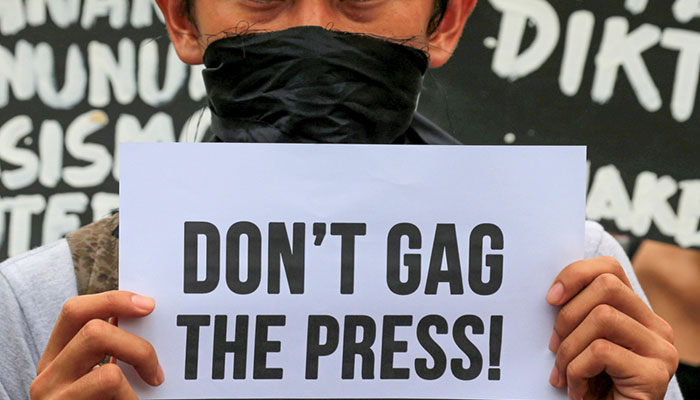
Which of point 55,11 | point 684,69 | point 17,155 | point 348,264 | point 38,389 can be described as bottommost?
point 38,389

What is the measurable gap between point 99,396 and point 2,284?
575 millimetres

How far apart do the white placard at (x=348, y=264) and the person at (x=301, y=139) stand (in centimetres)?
7

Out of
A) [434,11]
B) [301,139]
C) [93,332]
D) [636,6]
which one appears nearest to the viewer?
[93,332]

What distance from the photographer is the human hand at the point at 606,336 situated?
50.4 inches

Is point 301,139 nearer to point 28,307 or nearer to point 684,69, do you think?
point 28,307

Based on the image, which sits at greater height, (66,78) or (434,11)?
(434,11)

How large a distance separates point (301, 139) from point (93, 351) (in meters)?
0.56

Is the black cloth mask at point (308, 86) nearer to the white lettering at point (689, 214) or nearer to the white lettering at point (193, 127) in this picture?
the white lettering at point (193, 127)

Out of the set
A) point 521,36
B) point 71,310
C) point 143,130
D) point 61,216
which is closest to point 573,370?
point 71,310

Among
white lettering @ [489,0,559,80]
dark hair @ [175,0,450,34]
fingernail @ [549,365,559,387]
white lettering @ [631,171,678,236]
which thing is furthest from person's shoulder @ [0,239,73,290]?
white lettering @ [631,171,678,236]

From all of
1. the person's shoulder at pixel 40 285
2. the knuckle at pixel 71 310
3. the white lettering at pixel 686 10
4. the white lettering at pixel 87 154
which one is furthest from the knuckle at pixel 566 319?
the white lettering at pixel 87 154

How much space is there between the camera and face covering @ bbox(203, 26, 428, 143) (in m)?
1.51

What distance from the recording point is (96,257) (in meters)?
1.69

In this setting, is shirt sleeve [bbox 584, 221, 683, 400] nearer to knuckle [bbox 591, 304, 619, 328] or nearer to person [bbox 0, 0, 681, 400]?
person [bbox 0, 0, 681, 400]
